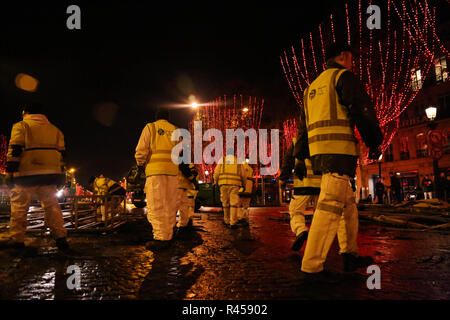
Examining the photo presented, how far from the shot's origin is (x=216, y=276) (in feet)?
9.71

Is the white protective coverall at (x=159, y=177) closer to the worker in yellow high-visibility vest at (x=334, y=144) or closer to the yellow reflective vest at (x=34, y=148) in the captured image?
the yellow reflective vest at (x=34, y=148)

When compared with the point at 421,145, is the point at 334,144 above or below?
below

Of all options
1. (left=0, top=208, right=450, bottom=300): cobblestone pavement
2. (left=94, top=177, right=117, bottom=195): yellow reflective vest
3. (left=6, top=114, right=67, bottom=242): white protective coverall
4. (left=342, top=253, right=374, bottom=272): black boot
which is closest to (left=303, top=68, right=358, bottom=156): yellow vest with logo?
(left=342, top=253, right=374, bottom=272): black boot

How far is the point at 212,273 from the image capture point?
3.08m

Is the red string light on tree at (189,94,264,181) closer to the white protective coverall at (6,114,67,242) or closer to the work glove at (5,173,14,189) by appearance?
the white protective coverall at (6,114,67,242)

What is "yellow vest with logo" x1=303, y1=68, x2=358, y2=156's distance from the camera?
2906mm

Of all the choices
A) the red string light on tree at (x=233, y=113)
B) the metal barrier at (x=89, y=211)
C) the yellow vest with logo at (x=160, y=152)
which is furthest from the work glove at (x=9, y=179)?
the red string light on tree at (x=233, y=113)

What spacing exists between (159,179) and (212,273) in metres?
1.98

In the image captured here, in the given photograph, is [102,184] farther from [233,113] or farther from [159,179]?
[233,113]

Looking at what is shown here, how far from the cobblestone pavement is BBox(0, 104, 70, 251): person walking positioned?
1.13ft

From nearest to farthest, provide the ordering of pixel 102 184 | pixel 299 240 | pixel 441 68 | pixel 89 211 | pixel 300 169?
pixel 300 169, pixel 299 240, pixel 89 211, pixel 102 184, pixel 441 68

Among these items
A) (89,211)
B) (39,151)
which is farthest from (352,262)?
(89,211)

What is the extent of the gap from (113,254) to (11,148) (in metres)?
2.17
